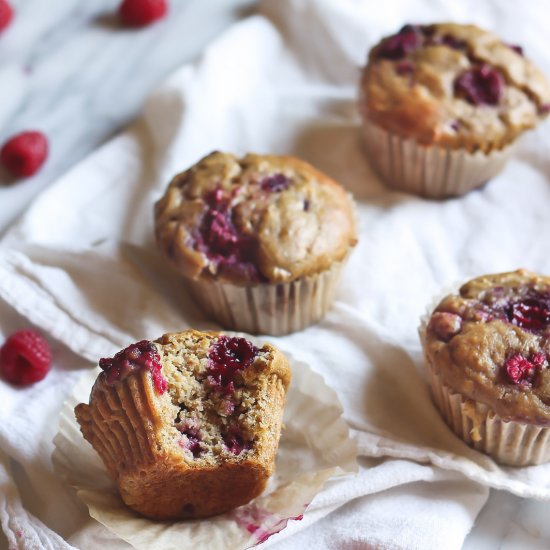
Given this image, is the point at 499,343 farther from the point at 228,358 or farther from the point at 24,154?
the point at 24,154

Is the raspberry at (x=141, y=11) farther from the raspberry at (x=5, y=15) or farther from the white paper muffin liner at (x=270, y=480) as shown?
the white paper muffin liner at (x=270, y=480)

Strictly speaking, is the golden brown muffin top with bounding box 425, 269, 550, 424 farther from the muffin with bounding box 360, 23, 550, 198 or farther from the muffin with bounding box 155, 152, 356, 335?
the muffin with bounding box 360, 23, 550, 198

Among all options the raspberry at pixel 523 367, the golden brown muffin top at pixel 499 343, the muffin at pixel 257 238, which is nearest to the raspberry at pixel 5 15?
the muffin at pixel 257 238

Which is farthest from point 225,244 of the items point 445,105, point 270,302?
point 445,105

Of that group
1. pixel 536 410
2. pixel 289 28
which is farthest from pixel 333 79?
pixel 536 410

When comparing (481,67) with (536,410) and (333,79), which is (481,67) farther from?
(536,410)
